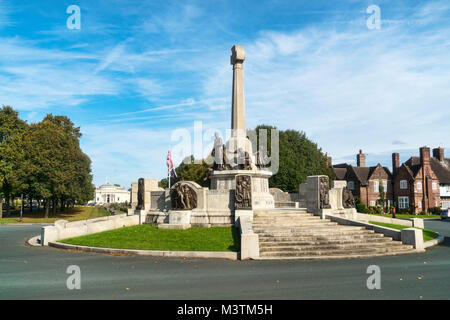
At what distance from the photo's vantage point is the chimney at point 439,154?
64.5 meters

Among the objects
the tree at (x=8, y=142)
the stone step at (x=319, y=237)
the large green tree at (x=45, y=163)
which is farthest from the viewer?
the large green tree at (x=45, y=163)

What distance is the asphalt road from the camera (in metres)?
8.12

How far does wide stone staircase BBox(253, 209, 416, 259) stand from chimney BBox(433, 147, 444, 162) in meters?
57.8

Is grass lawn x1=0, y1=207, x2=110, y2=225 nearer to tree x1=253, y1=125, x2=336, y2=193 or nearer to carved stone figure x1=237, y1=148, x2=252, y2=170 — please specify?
tree x1=253, y1=125, x2=336, y2=193

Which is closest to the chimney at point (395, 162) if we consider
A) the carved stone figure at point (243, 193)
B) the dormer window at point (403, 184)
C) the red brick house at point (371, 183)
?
the red brick house at point (371, 183)

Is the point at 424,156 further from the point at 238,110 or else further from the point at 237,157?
the point at 237,157

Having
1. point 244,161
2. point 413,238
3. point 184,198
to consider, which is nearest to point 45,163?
point 184,198

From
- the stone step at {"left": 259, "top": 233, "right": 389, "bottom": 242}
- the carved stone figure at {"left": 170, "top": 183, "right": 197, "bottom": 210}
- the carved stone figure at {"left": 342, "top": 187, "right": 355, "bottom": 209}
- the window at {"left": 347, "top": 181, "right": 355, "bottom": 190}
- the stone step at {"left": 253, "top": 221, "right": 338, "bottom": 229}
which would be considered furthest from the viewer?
the window at {"left": 347, "top": 181, "right": 355, "bottom": 190}

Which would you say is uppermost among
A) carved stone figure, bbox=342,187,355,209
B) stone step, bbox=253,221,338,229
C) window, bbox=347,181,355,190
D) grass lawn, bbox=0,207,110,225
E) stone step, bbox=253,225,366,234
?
window, bbox=347,181,355,190

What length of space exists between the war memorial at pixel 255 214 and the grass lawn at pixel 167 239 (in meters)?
0.80

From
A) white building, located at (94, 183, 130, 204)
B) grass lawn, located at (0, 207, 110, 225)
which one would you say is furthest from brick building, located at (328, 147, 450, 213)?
white building, located at (94, 183, 130, 204)

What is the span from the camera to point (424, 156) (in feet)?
195

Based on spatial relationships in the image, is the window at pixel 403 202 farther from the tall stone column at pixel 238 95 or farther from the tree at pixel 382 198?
the tall stone column at pixel 238 95

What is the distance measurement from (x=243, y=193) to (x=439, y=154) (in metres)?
60.9
